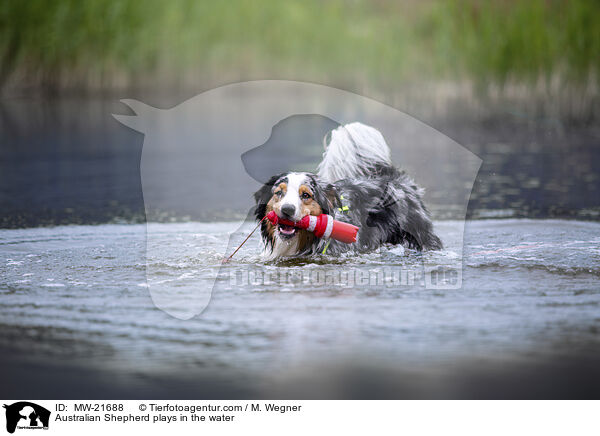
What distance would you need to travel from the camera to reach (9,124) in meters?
19.5

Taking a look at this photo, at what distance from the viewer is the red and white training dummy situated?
19.2 ft

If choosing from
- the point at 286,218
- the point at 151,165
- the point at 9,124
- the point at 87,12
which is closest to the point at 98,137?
the point at 9,124

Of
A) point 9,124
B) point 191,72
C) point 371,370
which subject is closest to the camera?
point 371,370

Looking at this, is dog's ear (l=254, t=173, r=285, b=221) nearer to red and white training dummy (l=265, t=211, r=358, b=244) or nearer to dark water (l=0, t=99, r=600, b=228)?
red and white training dummy (l=265, t=211, r=358, b=244)

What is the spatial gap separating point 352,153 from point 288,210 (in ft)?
3.85

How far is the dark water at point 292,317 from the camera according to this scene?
3.78 m

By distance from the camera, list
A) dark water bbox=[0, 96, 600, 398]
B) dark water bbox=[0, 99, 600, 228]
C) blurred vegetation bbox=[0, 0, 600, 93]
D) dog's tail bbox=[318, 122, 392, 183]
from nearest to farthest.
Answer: dark water bbox=[0, 96, 600, 398]
dog's tail bbox=[318, 122, 392, 183]
dark water bbox=[0, 99, 600, 228]
blurred vegetation bbox=[0, 0, 600, 93]
